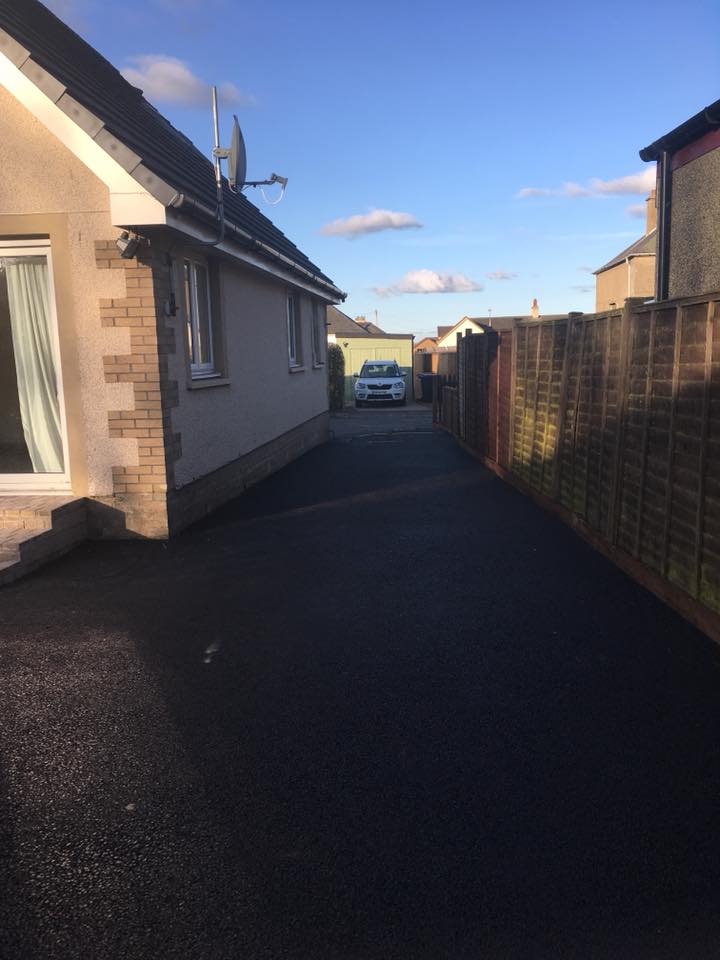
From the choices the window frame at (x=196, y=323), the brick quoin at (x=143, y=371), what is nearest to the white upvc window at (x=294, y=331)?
the window frame at (x=196, y=323)

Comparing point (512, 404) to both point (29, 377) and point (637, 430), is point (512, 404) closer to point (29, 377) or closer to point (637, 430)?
point (637, 430)

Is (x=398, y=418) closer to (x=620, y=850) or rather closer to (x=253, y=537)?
(x=253, y=537)

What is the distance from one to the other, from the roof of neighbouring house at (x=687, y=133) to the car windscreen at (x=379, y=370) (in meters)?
21.9

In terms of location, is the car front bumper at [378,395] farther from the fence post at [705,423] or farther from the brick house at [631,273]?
the fence post at [705,423]

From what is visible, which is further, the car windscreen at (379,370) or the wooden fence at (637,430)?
the car windscreen at (379,370)

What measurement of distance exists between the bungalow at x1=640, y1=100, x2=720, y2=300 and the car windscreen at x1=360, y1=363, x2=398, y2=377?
2200cm

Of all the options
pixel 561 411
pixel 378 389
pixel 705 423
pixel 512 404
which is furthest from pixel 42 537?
pixel 378 389

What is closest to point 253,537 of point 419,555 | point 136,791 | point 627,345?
point 419,555

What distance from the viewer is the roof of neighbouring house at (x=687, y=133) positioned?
895 centimetres

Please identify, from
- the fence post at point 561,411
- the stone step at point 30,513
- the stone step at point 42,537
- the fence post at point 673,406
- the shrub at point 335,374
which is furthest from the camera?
the shrub at point 335,374

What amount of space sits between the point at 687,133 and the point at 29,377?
8597 millimetres

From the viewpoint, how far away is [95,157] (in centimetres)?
681

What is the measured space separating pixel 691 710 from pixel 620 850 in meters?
1.31

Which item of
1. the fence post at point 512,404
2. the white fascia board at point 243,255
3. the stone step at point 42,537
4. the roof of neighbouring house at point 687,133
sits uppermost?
the roof of neighbouring house at point 687,133
